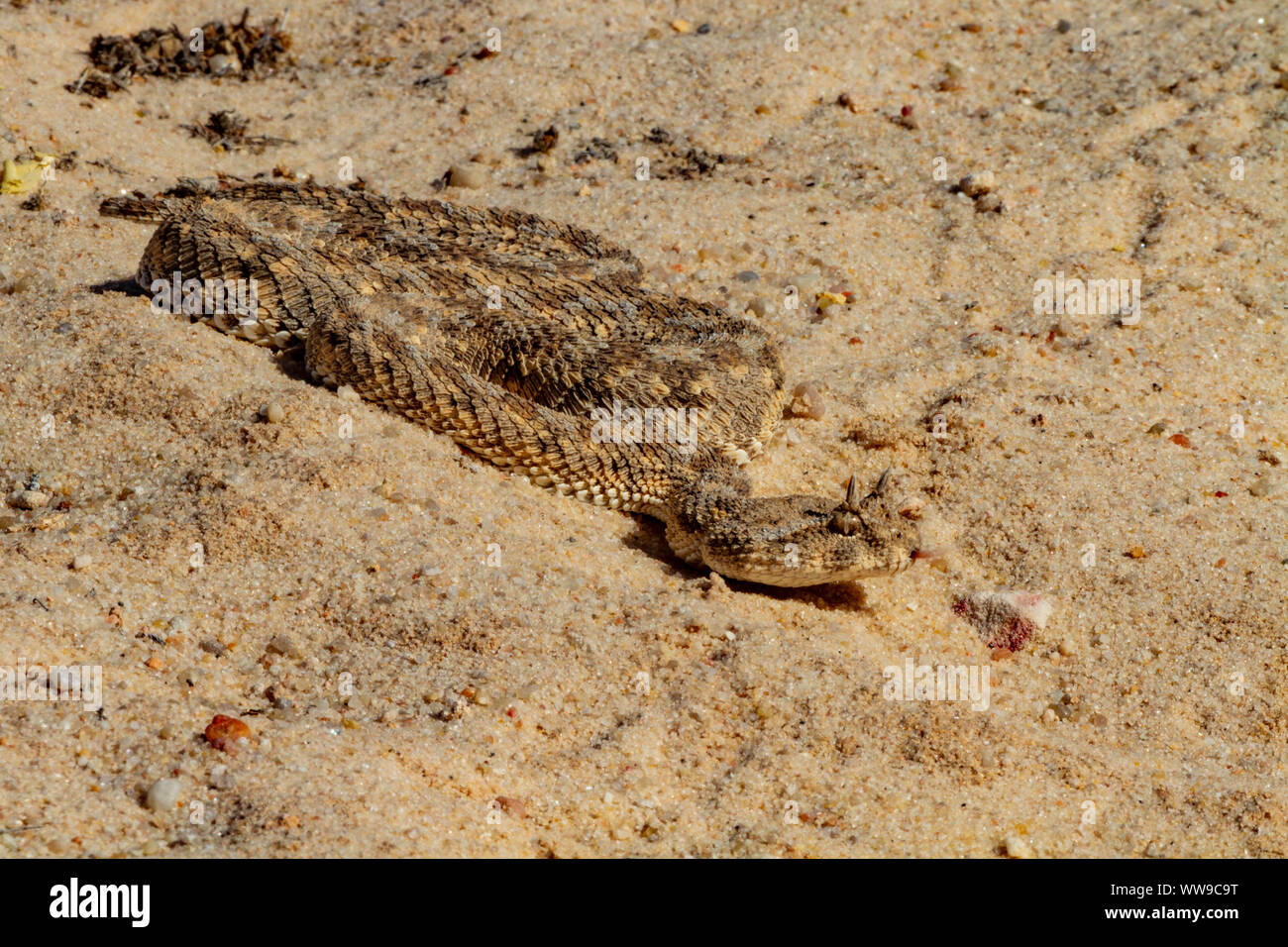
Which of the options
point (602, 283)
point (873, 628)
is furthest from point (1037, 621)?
point (602, 283)

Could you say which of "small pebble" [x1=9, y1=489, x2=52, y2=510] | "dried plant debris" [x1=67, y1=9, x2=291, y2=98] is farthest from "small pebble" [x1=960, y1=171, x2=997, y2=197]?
"small pebble" [x1=9, y1=489, x2=52, y2=510]

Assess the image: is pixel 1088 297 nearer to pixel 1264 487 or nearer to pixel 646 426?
pixel 1264 487

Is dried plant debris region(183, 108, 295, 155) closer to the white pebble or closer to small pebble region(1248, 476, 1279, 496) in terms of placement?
the white pebble

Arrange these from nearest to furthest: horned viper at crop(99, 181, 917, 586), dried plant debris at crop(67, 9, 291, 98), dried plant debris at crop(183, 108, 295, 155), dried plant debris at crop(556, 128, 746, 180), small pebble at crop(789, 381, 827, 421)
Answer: horned viper at crop(99, 181, 917, 586)
small pebble at crop(789, 381, 827, 421)
dried plant debris at crop(556, 128, 746, 180)
dried plant debris at crop(183, 108, 295, 155)
dried plant debris at crop(67, 9, 291, 98)

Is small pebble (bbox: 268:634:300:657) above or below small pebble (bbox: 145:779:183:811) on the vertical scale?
above

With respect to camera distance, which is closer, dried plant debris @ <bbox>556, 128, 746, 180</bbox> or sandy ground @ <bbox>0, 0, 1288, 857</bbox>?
sandy ground @ <bbox>0, 0, 1288, 857</bbox>
